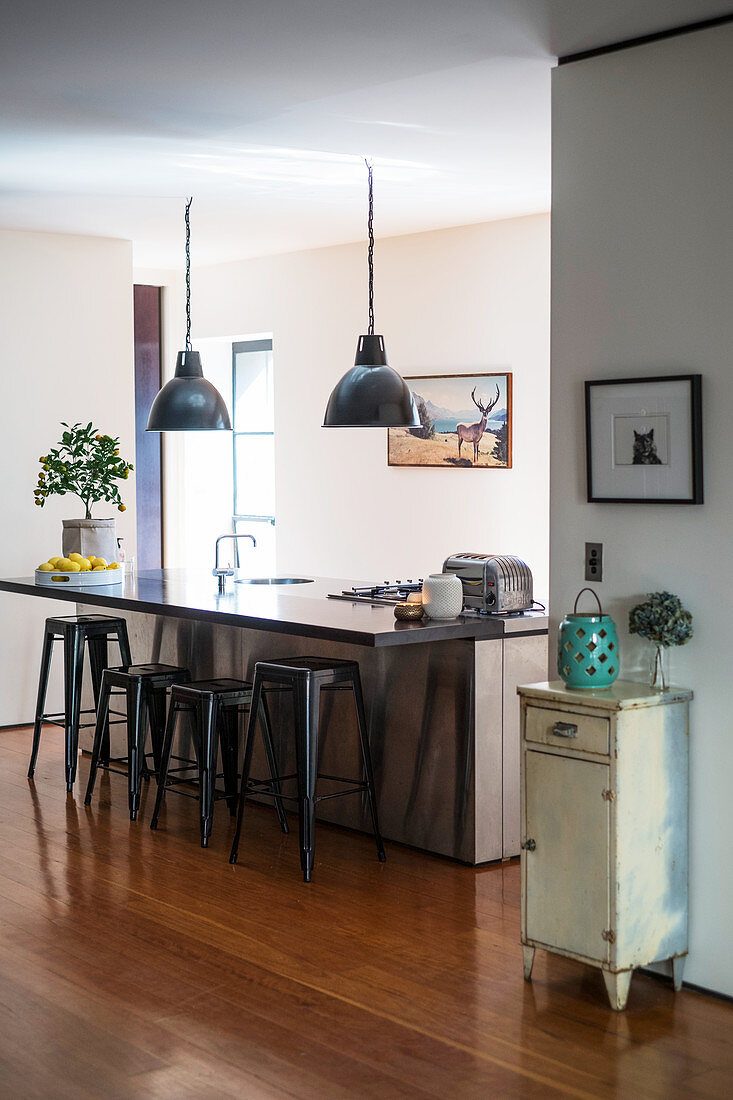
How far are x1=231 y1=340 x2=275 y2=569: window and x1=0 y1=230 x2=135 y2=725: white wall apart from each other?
1.54 meters

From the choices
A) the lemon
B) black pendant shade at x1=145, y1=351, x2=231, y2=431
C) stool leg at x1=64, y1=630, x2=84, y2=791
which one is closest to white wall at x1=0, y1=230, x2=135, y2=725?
the lemon

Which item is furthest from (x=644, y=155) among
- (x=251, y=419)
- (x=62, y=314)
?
(x=251, y=419)

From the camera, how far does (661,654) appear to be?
3574mm

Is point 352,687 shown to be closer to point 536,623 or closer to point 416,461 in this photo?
point 536,623

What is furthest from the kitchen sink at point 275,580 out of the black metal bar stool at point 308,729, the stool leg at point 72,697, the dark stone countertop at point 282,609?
the black metal bar stool at point 308,729

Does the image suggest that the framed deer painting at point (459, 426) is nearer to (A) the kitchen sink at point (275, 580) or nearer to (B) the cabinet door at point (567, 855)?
(A) the kitchen sink at point (275, 580)

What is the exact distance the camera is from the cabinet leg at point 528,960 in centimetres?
354

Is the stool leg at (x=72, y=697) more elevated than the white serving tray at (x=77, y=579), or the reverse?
the white serving tray at (x=77, y=579)

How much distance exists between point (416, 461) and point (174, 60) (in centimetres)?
366

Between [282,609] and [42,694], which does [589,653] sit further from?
[42,694]

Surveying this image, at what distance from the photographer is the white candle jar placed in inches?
179

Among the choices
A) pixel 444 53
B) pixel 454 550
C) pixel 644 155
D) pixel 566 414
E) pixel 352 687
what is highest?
pixel 444 53

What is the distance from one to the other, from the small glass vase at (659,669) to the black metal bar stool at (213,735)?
1.63 metres

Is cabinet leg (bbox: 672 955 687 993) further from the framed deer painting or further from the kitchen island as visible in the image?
the framed deer painting
